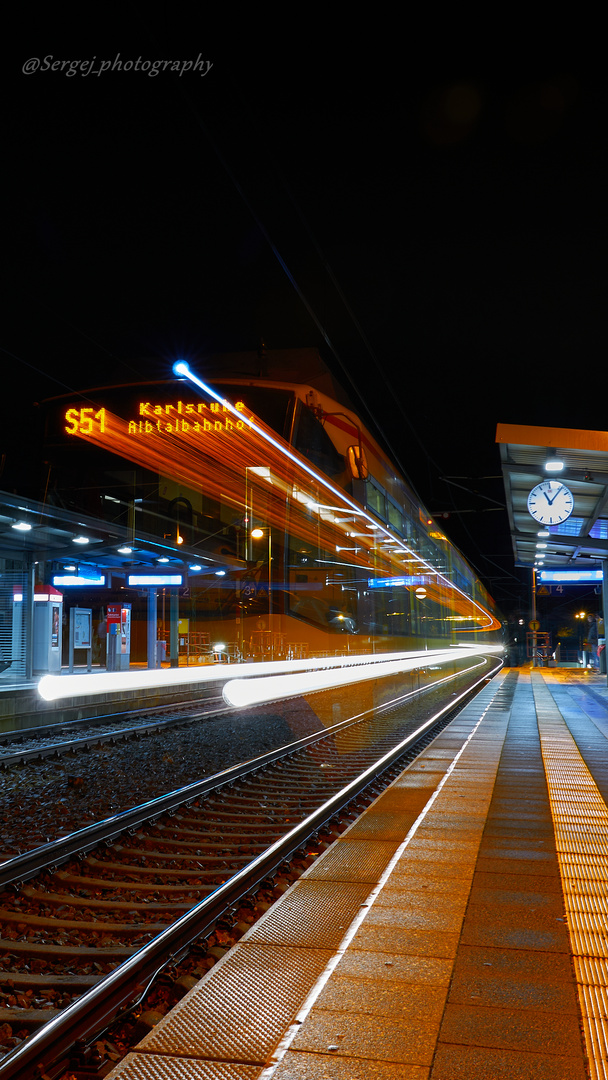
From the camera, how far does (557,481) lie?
12.5 metres

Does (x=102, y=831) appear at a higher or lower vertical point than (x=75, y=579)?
lower

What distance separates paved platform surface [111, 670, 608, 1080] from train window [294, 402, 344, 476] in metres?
7.71

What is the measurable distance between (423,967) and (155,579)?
16286 millimetres

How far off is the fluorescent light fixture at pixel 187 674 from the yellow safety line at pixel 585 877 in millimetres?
3581

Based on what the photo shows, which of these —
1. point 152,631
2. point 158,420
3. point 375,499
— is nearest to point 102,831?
point 158,420

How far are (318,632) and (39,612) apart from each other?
26.9 ft

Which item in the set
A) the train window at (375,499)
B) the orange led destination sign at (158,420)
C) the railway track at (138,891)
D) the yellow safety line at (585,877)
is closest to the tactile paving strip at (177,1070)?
the railway track at (138,891)

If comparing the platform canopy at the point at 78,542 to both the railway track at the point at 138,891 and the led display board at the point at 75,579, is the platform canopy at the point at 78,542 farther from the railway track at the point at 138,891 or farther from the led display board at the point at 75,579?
the railway track at the point at 138,891

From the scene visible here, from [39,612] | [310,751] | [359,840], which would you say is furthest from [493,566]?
[359,840]

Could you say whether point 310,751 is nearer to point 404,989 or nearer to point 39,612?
point 404,989

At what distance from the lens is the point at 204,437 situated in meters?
13.3

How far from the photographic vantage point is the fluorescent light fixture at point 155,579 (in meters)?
18.5

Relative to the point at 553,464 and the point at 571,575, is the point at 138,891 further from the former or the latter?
the point at 571,575

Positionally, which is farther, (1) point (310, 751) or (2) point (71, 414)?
(2) point (71, 414)
